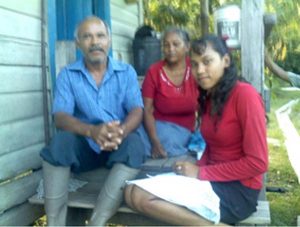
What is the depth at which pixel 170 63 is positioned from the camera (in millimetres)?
3574

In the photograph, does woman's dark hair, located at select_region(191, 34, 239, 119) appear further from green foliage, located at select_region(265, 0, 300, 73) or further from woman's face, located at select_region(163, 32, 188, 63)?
green foliage, located at select_region(265, 0, 300, 73)

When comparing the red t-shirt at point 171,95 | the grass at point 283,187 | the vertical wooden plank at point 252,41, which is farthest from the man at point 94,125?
the grass at point 283,187

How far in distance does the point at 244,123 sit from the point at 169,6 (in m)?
5.66

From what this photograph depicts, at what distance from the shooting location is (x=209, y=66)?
95.2 inches

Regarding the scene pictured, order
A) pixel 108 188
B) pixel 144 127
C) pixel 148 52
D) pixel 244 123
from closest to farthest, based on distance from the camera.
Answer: pixel 244 123 → pixel 108 188 → pixel 144 127 → pixel 148 52

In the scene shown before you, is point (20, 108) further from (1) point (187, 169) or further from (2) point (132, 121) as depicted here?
(1) point (187, 169)

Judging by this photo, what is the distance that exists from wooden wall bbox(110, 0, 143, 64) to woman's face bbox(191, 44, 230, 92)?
287 centimetres

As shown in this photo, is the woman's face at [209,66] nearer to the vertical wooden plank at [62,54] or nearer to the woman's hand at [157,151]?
the woman's hand at [157,151]

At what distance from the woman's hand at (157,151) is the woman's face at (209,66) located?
3.22 feet

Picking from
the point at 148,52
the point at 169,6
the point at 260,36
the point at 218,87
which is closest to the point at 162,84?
the point at 260,36

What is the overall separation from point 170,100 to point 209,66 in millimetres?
1108

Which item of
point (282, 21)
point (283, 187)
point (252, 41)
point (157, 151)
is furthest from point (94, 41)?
point (282, 21)

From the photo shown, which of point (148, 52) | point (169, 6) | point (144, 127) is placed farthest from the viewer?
point (169, 6)

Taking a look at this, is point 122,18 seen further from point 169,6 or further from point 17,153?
point 17,153
